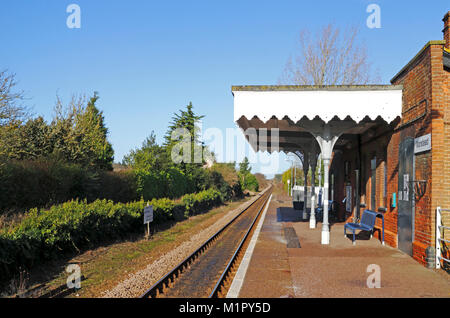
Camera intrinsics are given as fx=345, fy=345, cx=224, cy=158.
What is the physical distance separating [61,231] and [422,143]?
10.0 metres

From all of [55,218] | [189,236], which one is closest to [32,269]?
[55,218]

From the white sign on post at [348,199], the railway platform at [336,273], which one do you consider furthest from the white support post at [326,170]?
the white sign on post at [348,199]

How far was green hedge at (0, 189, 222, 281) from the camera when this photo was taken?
26.1ft

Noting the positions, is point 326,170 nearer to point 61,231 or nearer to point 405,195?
point 405,195

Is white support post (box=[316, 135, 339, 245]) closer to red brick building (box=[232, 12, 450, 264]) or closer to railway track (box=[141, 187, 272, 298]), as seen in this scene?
red brick building (box=[232, 12, 450, 264])

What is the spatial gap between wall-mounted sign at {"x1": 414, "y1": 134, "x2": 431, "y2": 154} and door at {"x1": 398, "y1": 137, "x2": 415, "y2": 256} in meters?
0.29

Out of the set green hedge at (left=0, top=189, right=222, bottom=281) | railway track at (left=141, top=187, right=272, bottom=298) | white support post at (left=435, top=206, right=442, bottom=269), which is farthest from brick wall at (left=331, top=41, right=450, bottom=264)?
green hedge at (left=0, top=189, right=222, bottom=281)

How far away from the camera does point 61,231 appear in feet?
32.7

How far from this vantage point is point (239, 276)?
26.6 feet

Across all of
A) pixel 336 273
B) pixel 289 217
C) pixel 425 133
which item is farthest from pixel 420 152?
pixel 289 217

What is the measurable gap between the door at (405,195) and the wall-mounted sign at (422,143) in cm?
29

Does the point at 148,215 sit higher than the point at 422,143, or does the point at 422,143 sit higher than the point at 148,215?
the point at 422,143
